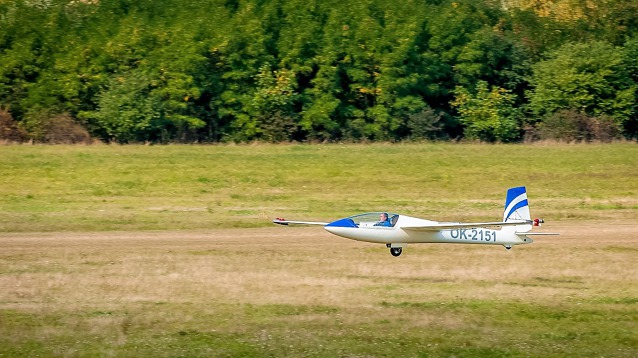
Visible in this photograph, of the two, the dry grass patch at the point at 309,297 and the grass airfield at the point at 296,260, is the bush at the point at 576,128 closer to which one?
the grass airfield at the point at 296,260

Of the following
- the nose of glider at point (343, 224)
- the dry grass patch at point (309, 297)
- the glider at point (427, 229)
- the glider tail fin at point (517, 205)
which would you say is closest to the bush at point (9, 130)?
the dry grass patch at point (309, 297)

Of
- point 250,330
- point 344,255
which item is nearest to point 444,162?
point 344,255

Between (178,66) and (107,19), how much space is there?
5.40m

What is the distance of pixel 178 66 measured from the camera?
51969 millimetres

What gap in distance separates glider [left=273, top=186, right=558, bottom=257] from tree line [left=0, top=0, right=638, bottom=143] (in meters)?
27.7

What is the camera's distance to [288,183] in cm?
3909

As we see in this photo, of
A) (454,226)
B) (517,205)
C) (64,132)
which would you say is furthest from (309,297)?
(64,132)

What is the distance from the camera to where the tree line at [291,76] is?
51.5 meters

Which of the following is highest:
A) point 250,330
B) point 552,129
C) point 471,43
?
point 471,43

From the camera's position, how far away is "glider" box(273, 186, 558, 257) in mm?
23766

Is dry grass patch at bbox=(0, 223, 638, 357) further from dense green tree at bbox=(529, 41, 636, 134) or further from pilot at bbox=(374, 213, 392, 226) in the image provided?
dense green tree at bbox=(529, 41, 636, 134)

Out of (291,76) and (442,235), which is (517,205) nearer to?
(442,235)

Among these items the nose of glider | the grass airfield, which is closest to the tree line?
the grass airfield

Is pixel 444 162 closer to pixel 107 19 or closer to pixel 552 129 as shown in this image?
pixel 552 129
